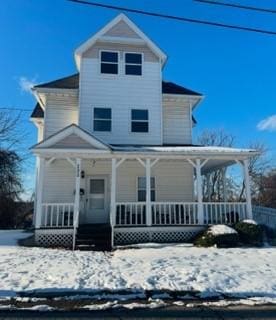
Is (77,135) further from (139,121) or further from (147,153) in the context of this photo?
(139,121)

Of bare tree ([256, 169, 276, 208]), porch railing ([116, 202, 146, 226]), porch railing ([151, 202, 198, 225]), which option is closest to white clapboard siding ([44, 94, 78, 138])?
porch railing ([116, 202, 146, 226])

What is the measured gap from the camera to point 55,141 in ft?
41.4

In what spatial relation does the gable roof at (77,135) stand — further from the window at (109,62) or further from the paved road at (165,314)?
the paved road at (165,314)

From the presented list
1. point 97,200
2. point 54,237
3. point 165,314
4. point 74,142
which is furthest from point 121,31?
point 165,314

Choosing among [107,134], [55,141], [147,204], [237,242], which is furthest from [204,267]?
[107,134]

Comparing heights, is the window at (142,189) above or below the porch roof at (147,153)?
below

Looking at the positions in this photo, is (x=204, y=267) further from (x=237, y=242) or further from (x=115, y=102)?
(x=115, y=102)

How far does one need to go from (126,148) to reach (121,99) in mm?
3225

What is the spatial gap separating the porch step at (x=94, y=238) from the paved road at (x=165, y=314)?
6.38 meters

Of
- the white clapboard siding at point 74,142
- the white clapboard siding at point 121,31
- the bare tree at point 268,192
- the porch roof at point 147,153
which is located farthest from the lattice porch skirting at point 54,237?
the bare tree at point 268,192

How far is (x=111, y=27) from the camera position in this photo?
52.5ft

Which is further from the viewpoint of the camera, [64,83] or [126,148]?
[64,83]

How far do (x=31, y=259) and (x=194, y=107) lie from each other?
11.9m

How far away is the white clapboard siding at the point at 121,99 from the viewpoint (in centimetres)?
1538
